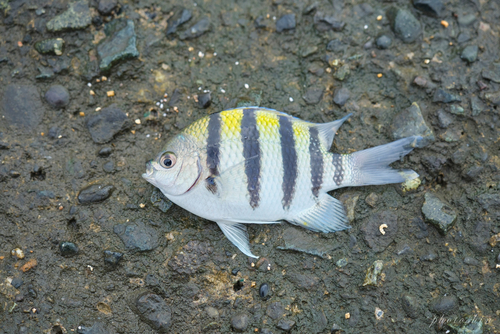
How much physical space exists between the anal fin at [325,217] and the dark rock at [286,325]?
0.77m

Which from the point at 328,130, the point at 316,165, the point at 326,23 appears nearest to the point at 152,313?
the point at 316,165

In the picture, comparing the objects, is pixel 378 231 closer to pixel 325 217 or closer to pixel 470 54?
pixel 325 217

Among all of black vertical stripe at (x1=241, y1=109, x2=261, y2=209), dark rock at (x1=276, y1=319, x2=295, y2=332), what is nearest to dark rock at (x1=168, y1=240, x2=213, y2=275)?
black vertical stripe at (x1=241, y1=109, x2=261, y2=209)

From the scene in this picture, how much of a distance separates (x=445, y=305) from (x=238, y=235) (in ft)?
5.82

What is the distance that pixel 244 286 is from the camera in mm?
3418

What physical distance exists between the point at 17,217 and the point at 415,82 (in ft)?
12.2

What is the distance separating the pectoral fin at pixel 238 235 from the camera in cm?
340

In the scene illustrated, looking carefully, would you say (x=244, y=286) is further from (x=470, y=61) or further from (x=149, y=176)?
(x=470, y=61)

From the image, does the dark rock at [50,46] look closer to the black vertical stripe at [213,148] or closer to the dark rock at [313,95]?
the black vertical stripe at [213,148]

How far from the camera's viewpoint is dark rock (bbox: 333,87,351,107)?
3.79m

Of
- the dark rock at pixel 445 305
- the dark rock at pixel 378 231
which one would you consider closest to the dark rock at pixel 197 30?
the dark rock at pixel 378 231

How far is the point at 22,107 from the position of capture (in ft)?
12.3

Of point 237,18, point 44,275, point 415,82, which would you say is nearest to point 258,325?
point 44,275

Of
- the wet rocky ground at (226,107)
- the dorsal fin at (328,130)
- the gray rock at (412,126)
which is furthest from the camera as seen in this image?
the gray rock at (412,126)
